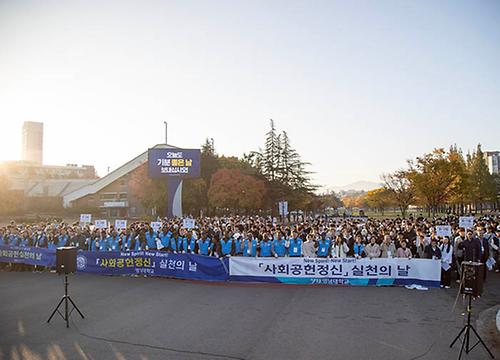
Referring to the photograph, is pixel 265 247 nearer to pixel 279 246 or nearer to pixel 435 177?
pixel 279 246

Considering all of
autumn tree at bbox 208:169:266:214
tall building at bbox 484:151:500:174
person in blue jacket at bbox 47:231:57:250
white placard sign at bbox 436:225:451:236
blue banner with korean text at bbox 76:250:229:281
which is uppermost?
tall building at bbox 484:151:500:174

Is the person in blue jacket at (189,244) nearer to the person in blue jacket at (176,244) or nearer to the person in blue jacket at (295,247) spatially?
the person in blue jacket at (176,244)

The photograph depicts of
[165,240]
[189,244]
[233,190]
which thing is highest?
[233,190]

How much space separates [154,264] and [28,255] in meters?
6.91

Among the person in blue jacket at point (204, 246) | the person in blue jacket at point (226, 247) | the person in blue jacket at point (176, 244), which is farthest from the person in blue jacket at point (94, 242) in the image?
the person in blue jacket at point (226, 247)

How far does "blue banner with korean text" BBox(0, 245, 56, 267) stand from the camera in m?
18.4

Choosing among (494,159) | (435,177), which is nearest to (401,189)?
(435,177)

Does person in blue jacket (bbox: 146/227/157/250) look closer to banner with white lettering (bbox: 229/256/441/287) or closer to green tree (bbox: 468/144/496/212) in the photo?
banner with white lettering (bbox: 229/256/441/287)

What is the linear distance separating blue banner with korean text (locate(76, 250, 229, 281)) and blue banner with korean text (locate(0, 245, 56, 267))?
1.92 m

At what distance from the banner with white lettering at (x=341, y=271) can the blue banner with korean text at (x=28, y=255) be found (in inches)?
358

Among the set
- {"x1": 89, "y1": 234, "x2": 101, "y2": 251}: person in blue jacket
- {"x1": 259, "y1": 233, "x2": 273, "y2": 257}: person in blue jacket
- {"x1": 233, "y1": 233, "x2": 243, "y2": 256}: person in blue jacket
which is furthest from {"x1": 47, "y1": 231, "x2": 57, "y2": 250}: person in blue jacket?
{"x1": 259, "y1": 233, "x2": 273, "y2": 257}: person in blue jacket

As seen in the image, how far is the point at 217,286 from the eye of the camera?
1455 cm

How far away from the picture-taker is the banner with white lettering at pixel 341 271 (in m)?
14.0

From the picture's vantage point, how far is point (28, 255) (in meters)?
18.9
